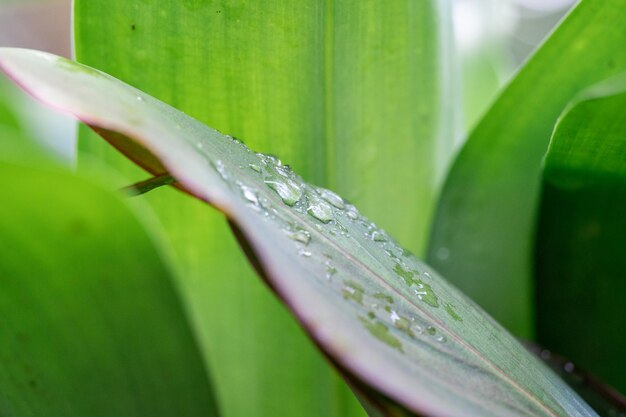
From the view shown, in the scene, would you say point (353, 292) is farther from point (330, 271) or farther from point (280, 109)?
point (280, 109)

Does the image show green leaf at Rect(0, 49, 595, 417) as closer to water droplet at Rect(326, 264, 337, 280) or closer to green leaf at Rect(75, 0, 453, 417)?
water droplet at Rect(326, 264, 337, 280)

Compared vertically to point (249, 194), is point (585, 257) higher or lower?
lower

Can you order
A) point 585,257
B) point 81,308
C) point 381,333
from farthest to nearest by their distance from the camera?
point 585,257, point 81,308, point 381,333

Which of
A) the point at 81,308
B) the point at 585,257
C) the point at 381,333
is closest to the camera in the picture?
the point at 381,333

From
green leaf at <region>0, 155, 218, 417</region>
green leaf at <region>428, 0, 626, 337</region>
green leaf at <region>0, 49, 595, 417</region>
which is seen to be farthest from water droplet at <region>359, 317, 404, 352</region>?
green leaf at <region>428, 0, 626, 337</region>

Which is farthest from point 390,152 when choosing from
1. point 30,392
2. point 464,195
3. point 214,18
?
point 30,392

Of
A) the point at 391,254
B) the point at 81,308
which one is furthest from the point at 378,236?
the point at 81,308

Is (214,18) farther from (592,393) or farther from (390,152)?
(592,393)
